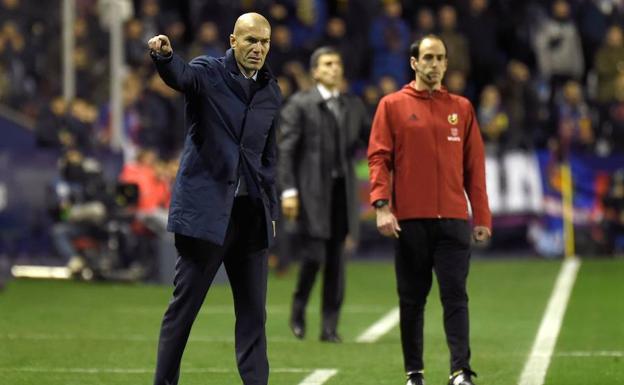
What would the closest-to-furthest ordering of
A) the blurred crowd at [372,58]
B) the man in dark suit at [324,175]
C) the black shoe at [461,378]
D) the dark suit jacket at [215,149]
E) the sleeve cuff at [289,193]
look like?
the dark suit jacket at [215,149]
the black shoe at [461,378]
the sleeve cuff at [289,193]
the man in dark suit at [324,175]
the blurred crowd at [372,58]

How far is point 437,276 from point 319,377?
1288 mm

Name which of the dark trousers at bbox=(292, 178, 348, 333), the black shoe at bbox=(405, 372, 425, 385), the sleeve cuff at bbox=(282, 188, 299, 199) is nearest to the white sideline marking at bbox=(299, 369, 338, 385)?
the black shoe at bbox=(405, 372, 425, 385)

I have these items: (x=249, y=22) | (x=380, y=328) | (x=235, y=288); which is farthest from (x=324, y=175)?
(x=249, y=22)

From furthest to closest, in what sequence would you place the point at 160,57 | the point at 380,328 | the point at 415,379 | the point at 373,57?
the point at 373,57, the point at 380,328, the point at 415,379, the point at 160,57

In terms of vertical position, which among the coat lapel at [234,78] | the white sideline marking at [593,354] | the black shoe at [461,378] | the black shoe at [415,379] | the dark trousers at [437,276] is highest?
the coat lapel at [234,78]

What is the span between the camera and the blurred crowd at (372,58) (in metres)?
26.6

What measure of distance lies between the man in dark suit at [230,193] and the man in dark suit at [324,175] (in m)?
4.38

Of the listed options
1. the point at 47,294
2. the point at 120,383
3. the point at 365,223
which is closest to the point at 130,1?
the point at 365,223

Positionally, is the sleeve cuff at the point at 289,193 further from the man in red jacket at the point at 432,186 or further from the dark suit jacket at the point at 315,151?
the man in red jacket at the point at 432,186

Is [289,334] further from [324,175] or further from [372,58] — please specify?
[372,58]

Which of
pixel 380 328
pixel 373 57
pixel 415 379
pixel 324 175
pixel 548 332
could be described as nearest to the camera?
pixel 415 379

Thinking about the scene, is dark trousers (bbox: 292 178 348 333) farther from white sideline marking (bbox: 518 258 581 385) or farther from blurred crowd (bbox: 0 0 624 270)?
blurred crowd (bbox: 0 0 624 270)

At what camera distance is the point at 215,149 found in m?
8.69

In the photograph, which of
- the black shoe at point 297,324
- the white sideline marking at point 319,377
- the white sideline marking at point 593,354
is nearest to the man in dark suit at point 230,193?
the white sideline marking at point 319,377
